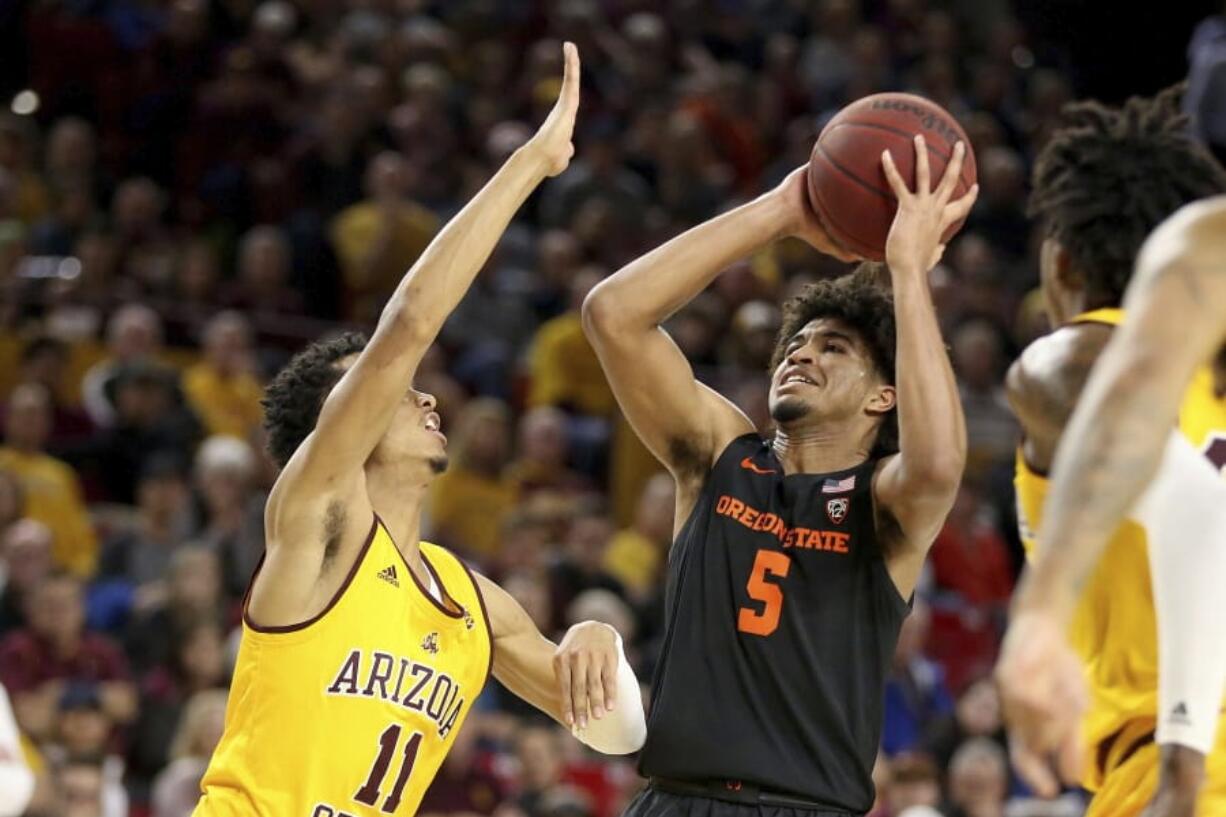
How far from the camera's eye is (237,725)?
446 centimetres

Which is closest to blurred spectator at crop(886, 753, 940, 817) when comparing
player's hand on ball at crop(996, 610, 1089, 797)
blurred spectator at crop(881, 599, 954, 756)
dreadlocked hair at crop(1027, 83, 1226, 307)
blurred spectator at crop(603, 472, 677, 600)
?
blurred spectator at crop(881, 599, 954, 756)

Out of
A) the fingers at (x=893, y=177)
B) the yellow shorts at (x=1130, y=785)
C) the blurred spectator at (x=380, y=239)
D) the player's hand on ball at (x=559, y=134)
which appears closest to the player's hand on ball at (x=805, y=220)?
the fingers at (x=893, y=177)

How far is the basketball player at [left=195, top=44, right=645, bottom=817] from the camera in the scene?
427 centimetres

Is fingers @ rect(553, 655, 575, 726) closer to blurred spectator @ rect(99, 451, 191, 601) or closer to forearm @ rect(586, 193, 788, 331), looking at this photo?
forearm @ rect(586, 193, 788, 331)

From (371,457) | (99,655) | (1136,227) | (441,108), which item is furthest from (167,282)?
(1136,227)

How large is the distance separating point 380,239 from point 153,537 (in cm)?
273

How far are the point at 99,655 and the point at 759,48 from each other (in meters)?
7.90

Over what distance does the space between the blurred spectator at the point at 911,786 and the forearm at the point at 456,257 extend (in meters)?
4.68

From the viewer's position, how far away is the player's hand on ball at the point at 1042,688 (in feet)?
7.72

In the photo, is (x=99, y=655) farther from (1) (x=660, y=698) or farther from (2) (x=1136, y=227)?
(2) (x=1136, y=227)

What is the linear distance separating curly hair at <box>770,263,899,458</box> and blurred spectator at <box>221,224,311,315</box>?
6.67 metres

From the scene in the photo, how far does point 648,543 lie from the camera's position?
995 centimetres

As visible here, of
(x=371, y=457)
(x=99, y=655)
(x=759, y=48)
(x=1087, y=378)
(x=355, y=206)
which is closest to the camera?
(x=1087, y=378)

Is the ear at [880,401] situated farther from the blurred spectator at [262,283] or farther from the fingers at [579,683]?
the blurred spectator at [262,283]
